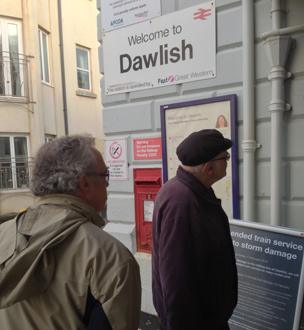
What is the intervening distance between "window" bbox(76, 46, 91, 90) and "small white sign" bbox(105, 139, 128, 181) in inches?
424

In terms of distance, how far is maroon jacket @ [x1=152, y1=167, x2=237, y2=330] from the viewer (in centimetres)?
201

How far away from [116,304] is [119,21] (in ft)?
10.5

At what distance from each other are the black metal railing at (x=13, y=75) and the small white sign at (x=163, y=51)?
8.89 m

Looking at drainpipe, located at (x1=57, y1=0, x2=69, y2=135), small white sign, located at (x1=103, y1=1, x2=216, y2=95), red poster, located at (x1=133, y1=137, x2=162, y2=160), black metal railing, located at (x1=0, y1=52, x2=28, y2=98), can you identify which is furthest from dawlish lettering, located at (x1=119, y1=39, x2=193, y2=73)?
drainpipe, located at (x1=57, y1=0, x2=69, y2=135)

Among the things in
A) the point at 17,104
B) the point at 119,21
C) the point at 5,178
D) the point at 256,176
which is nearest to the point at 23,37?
the point at 17,104

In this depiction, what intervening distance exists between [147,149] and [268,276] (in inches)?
65.3

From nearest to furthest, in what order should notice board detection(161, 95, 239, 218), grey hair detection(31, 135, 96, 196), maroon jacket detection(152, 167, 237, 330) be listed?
grey hair detection(31, 135, 96, 196)
maroon jacket detection(152, 167, 237, 330)
notice board detection(161, 95, 239, 218)

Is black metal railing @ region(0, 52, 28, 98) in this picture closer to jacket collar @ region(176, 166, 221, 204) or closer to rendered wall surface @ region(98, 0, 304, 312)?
rendered wall surface @ region(98, 0, 304, 312)

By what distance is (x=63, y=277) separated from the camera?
1.35 m

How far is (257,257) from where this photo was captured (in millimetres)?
2723

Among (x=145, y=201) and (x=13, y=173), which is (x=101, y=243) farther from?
(x=13, y=173)

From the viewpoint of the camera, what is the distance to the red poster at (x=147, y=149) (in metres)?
3.76

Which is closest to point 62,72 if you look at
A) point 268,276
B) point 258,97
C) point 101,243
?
point 258,97

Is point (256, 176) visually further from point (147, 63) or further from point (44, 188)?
point (44, 188)
